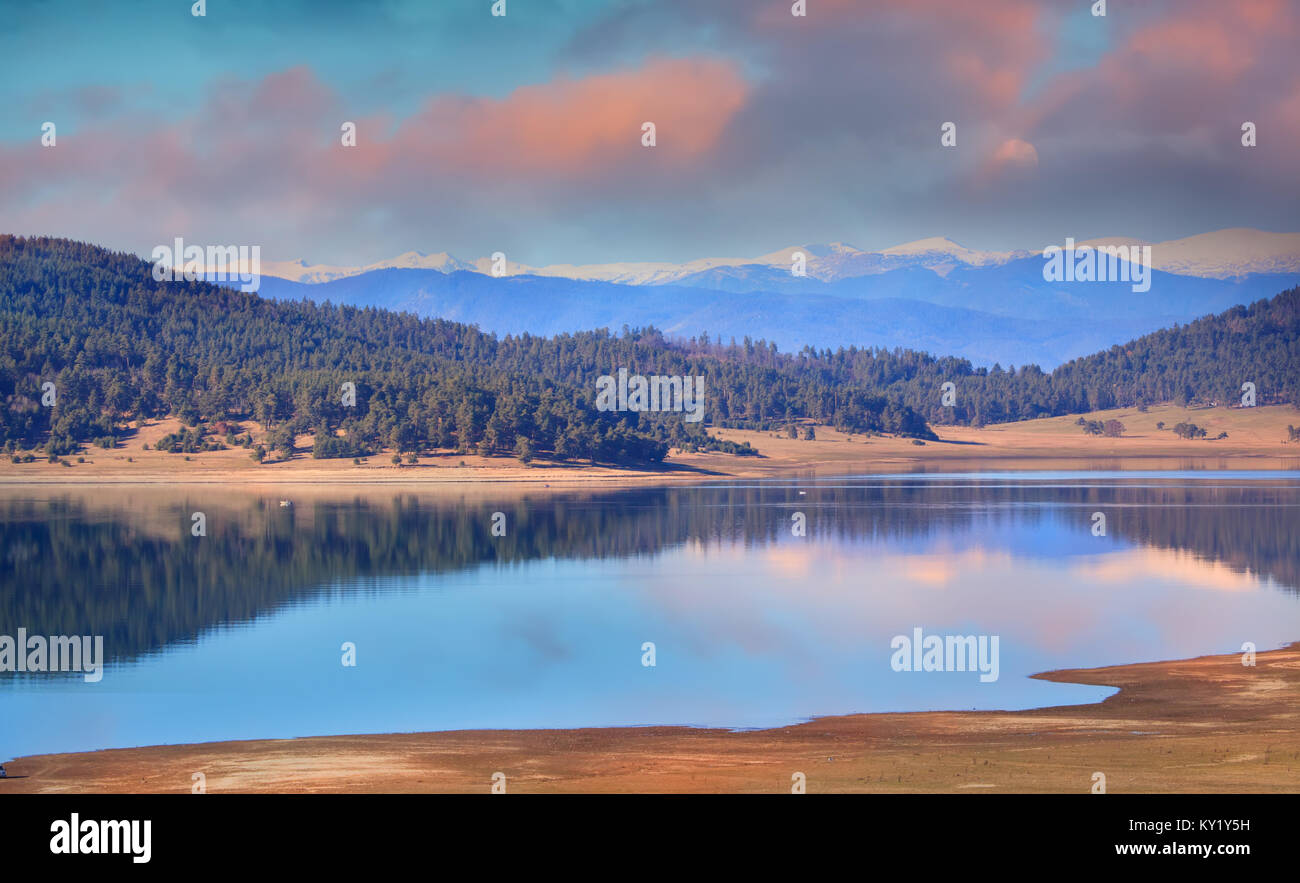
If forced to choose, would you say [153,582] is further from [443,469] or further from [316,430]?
[316,430]

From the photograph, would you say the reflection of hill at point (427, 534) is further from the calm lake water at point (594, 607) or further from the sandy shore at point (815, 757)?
the sandy shore at point (815, 757)

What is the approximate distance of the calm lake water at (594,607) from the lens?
33375 millimetres

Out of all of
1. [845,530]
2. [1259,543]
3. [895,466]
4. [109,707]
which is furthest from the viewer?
[895,466]

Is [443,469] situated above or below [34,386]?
below

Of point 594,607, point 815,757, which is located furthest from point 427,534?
point 815,757

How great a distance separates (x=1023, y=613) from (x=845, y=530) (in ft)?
113

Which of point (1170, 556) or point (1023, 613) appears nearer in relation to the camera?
point (1023, 613)

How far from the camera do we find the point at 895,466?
185375 millimetres

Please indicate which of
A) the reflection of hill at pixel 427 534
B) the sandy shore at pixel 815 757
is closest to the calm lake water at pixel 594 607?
the reflection of hill at pixel 427 534

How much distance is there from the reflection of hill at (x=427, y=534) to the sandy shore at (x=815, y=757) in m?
18.3

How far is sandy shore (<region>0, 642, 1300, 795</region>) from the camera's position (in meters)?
21.2

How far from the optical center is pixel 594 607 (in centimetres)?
5225

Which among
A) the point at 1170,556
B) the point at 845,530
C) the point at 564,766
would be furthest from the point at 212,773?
the point at 845,530

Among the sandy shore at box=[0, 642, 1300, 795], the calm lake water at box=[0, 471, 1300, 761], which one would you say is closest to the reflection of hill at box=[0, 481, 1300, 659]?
the calm lake water at box=[0, 471, 1300, 761]
